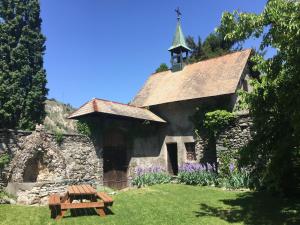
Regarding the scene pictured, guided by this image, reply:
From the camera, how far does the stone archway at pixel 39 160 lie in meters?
12.5

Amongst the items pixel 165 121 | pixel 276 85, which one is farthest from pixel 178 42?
pixel 276 85

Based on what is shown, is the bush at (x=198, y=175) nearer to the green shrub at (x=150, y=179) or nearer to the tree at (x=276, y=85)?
the green shrub at (x=150, y=179)

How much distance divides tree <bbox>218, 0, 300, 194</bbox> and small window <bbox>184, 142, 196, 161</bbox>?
918 centimetres

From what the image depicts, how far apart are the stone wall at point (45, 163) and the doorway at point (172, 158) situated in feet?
16.8

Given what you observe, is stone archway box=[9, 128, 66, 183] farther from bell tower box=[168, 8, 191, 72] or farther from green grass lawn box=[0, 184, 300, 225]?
bell tower box=[168, 8, 191, 72]

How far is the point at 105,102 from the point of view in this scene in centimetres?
1639

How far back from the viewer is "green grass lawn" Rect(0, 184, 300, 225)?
7863mm

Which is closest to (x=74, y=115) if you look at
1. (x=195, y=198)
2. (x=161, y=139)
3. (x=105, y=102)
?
(x=105, y=102)

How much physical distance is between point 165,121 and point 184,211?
31.8 feet

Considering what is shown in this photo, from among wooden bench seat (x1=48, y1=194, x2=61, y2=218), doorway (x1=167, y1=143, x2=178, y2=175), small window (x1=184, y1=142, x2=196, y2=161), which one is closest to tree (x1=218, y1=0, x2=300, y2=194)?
wooden bench seat (x1=48, y1=194, x2=61, y2=218)

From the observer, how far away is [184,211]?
9086 millimetres

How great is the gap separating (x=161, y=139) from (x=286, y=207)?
10.4m

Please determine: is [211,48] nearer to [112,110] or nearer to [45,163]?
[112,110]

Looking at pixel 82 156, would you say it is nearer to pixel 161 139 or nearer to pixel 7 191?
pixel 7 191
